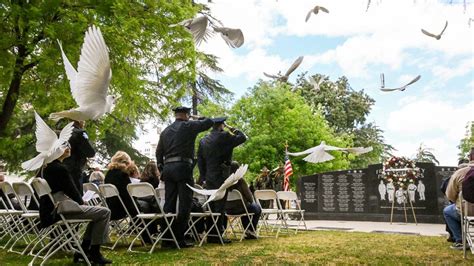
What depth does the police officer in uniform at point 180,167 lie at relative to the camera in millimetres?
5759

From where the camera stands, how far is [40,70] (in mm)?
8023

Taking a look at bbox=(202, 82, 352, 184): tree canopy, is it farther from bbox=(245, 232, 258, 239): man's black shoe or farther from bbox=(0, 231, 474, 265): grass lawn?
bbox=(0, 231, 474, 265): grass lawn

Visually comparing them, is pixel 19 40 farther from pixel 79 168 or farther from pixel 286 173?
pixel 286 173

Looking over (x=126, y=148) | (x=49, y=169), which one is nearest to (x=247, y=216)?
(x=49, y=169)

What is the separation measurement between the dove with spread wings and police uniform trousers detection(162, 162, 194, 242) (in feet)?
5.46

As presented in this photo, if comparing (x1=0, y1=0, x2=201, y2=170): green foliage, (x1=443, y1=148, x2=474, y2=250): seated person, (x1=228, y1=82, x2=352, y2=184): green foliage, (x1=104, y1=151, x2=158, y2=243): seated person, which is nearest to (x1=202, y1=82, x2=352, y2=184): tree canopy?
(x1=228, y1=82, x2=352, y2=184): green foliage

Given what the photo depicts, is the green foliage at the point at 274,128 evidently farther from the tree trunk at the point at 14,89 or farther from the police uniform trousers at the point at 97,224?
the police uniform trousers at the point at 97,224

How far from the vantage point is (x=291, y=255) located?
5160 mm

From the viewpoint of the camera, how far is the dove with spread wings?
530cm

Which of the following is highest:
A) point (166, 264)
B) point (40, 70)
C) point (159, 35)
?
point (159, 35)

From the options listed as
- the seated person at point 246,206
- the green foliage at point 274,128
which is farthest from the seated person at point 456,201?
the green foliage at point 274,128

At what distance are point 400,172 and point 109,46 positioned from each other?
8.64 meters

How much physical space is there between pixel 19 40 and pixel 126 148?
15.9 m

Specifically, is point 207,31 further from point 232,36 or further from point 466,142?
point 466,142
